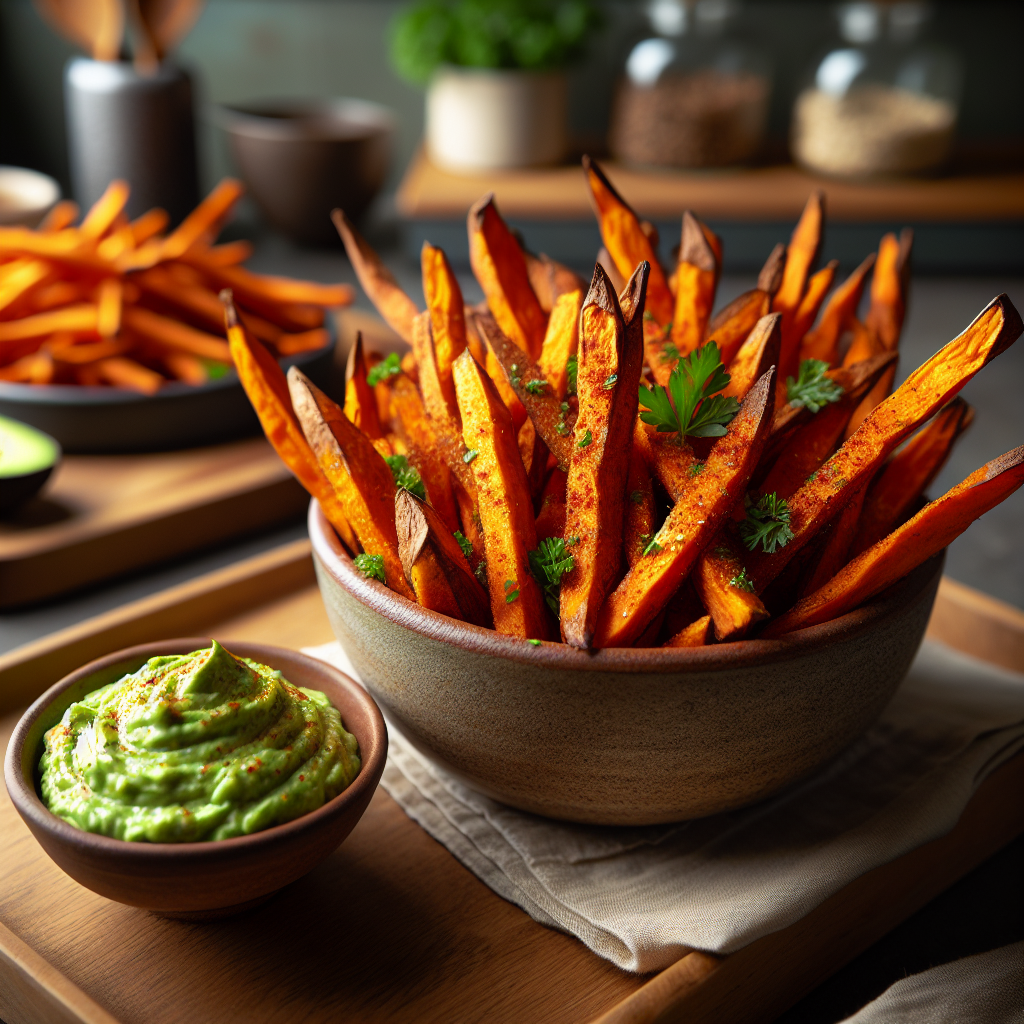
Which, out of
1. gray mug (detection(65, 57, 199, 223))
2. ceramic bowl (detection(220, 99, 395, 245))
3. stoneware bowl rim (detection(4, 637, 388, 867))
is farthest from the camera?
ceramic bowl (detection(220, 99, 395, 245))

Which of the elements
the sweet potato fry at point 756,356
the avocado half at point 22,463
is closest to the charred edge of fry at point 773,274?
the sweet potato fry at point 756,356

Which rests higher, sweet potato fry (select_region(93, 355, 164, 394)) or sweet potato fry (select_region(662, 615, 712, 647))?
sweet potato fry (select_region(662, 615, 712, 647))

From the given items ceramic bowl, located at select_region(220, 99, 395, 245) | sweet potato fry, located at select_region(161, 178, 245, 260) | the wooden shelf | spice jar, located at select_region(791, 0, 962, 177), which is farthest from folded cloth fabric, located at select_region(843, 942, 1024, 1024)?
spice jar, located at select_region(791, 0, 962, 177)

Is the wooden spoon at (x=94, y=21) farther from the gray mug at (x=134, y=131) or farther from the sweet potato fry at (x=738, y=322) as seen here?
the sweet potato fry at (x=738, y=322)

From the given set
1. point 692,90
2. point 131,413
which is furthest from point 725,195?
point 131,413

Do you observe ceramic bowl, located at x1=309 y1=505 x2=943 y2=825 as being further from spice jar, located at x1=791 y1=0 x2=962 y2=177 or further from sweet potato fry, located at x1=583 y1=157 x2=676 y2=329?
spice jar, located at x1=791 y1=0 x2=962 y2=177

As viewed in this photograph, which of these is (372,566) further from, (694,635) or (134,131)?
(134,131)
